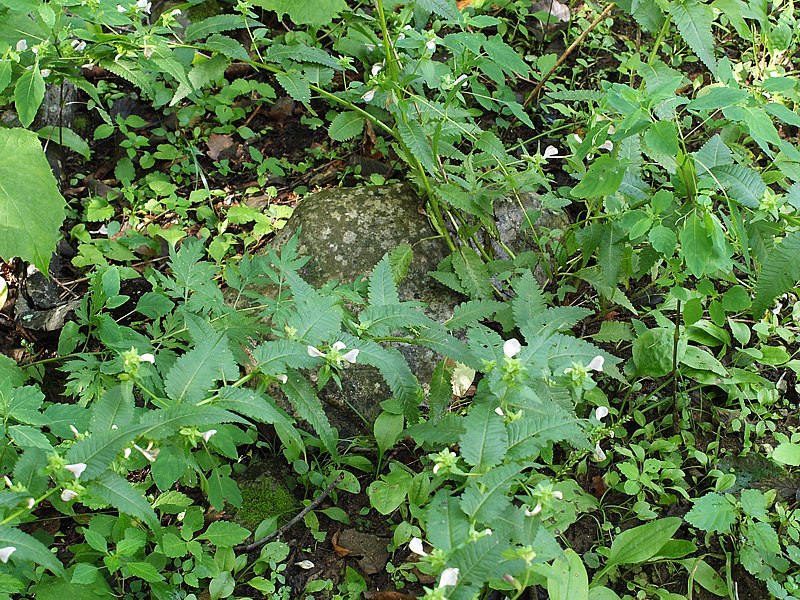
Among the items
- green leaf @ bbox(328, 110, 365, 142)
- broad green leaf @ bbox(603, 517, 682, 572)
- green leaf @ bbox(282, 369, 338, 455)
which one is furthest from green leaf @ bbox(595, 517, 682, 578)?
green leaf @ bbox(328, 110, 365, 142)

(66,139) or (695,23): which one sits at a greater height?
(695,23)

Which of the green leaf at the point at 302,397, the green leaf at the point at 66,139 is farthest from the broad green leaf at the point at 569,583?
the green leaf at the point at 66,139

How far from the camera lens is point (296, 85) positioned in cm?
274

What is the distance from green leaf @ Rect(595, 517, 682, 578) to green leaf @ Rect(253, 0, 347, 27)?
7.04ft

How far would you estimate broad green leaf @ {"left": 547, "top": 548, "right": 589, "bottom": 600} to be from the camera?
211 centimetres

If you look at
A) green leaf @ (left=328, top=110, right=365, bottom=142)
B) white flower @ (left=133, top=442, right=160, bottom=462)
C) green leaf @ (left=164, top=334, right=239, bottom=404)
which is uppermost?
green leaf @ (left=328, top=110, right=365, bottom=142)

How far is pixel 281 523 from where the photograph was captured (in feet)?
8.51

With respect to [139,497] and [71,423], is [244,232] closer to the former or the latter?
[71,423]

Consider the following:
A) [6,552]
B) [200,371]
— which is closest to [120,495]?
[6,552]

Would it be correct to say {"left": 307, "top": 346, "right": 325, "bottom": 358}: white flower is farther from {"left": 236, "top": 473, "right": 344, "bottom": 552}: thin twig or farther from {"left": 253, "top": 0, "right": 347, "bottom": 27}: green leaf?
{"left": 253, "top": 0, "right": 347, "bottom": 27}: green leaf

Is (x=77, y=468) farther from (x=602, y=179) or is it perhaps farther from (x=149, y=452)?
(x=602, y=179)

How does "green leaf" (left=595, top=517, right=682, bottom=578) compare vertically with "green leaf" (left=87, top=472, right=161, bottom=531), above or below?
below

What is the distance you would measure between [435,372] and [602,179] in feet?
2.75

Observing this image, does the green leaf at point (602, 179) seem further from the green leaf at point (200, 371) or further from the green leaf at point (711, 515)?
the green leaf at point (200, 371)
